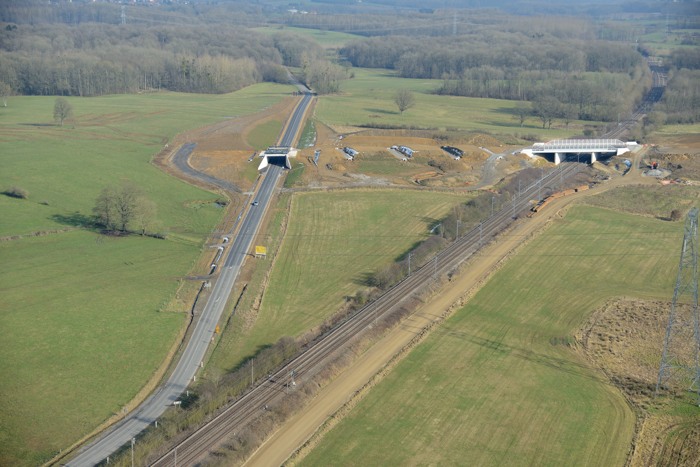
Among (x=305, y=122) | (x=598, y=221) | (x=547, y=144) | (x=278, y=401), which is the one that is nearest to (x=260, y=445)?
(x=278, y=401)

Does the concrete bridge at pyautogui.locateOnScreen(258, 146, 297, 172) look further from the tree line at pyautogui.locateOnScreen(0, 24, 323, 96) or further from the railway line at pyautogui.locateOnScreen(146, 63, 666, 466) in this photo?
the tree line at pyautogui.locateOnScreen(0, 24, 323, 96)

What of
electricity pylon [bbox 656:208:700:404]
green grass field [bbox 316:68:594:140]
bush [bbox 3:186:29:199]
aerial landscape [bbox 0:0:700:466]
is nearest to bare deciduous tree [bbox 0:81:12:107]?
aerial landscape [bbox 0:0:700:466]

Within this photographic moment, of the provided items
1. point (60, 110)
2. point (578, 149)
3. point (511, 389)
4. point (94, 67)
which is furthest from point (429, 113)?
point (511, 389)

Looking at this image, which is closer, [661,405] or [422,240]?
[661,405]

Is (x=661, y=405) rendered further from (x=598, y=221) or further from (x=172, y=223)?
(x=172, y=223)

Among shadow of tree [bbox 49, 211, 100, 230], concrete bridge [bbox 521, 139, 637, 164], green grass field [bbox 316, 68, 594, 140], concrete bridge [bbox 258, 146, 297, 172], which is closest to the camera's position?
shadow of tree [bbox 49, 211, 100, 230]

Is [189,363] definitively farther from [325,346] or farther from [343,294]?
[343,294]
